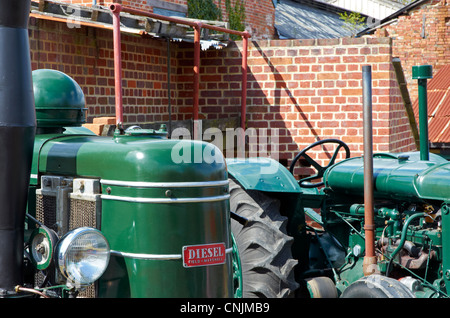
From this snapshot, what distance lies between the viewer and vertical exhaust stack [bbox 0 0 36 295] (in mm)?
3012

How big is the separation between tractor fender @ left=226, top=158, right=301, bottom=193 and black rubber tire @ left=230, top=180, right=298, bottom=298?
0.60 feet

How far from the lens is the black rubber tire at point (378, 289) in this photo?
4004mm

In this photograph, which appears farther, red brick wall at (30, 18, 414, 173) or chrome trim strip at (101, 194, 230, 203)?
red brick wall at (30, 18, 414, 173)

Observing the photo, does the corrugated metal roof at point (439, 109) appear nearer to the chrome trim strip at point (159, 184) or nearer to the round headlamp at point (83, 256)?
the chrome trim strip at point (159, 184)

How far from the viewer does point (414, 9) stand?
1944cm

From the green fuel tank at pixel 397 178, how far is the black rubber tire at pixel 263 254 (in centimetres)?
57

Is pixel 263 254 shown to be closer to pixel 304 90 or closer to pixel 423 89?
pixel 423 89

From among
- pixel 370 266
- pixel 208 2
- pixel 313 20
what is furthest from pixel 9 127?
pixel 313 20

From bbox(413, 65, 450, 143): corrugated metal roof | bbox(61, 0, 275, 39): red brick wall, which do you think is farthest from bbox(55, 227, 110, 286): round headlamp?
bbox(413, 65, 450, 143): corrugated metal roof

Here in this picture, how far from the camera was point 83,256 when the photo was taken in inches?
122

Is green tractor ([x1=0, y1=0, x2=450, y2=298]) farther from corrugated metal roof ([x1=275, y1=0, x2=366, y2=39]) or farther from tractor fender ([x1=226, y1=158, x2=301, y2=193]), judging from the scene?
corrugated metal roof ([x1=275, y1=0, x2=366, y2=39])

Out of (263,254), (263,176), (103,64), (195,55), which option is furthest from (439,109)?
(263,254)

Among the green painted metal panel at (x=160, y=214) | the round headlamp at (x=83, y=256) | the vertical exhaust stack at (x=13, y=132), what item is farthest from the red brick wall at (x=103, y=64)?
the round headlamp at (x=83, y=256)

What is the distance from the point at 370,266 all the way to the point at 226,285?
1314mm
